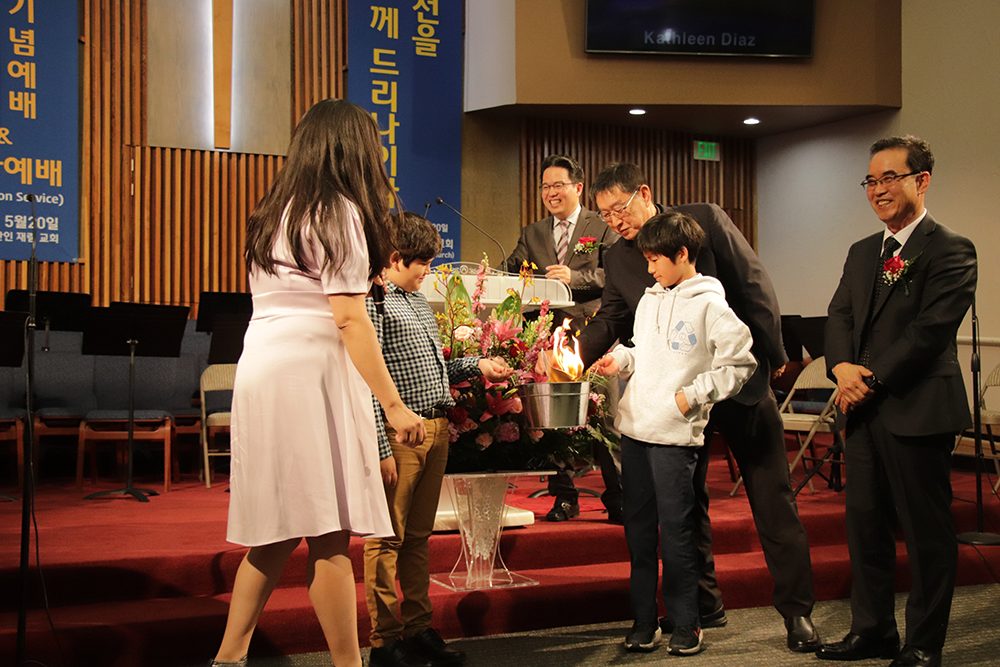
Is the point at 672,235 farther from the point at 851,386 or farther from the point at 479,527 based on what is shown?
the point at 479,527

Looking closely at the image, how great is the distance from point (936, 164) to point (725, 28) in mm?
2067

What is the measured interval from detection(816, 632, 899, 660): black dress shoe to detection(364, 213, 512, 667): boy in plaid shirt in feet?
3.90

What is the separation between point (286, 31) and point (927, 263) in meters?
7.26

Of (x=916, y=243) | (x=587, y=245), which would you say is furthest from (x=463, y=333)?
(x=916, y=243)

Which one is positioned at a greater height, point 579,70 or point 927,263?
point 579,70

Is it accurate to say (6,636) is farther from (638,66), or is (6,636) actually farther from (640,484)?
(638,66)

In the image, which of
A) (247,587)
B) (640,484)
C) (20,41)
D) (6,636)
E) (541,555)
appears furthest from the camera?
(20,41)

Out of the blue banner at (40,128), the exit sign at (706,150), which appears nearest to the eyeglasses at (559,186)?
the blue banner at (40,128)

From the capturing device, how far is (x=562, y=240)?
5230 mm

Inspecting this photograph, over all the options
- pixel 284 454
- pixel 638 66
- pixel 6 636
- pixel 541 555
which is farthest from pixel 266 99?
pixel 284 454

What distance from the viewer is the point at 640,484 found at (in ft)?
11.5

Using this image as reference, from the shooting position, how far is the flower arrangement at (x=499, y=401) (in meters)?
3.70

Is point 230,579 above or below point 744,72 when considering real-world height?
below

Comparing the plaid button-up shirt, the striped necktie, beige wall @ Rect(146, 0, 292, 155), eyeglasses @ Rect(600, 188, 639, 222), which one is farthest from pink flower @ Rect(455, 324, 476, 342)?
beige wall @ Rect(146, 0, 292, 155)
